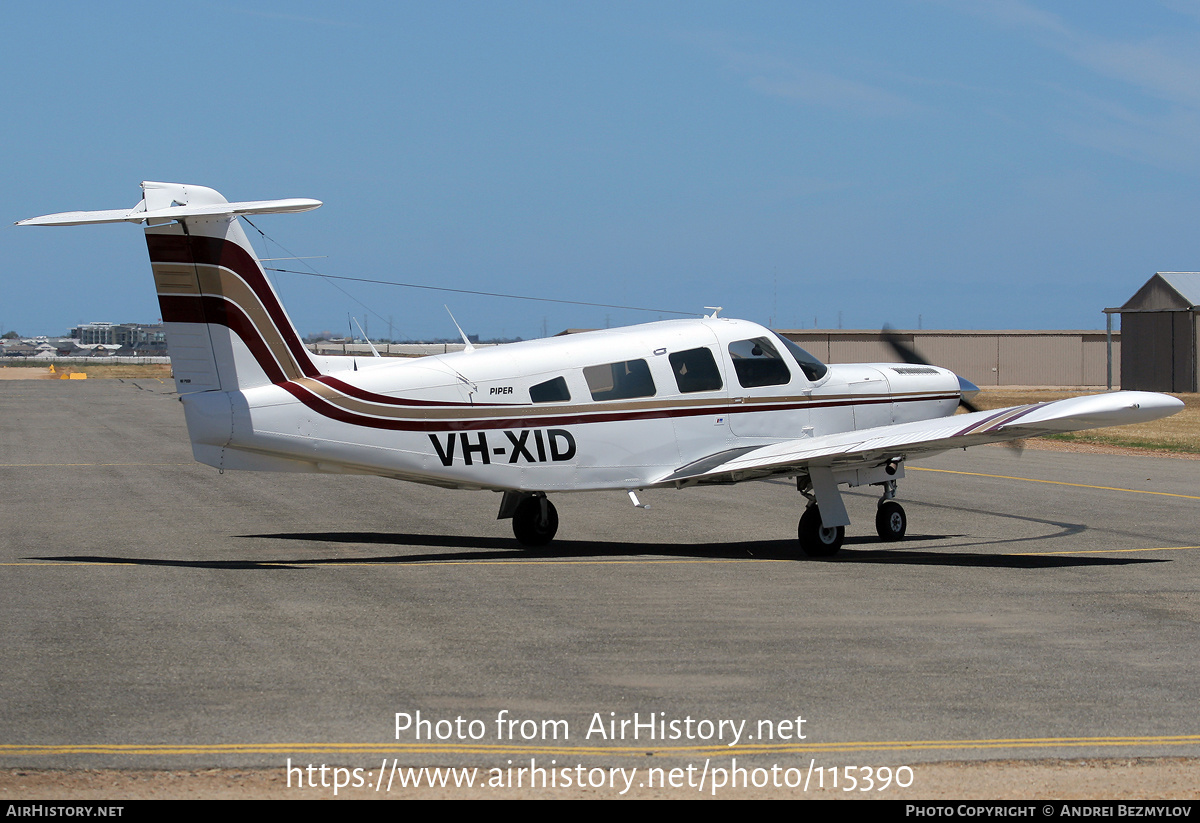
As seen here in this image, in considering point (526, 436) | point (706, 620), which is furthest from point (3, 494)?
point (706, 620)

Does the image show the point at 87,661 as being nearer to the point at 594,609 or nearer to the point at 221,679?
the point at 221,679

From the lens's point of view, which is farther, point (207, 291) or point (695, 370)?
point (695, 370)

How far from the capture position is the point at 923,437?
534 inches

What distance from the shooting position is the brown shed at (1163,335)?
57438 millimetres

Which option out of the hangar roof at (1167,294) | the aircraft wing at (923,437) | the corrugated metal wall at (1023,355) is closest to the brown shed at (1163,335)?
the hangar roof at (1167,294)

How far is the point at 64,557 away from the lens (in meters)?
14.1

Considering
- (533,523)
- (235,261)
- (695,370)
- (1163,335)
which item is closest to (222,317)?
(235,261)

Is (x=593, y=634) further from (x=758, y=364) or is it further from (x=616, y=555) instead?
(x=758, y=364)

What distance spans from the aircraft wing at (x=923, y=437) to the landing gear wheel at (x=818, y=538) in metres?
0.64

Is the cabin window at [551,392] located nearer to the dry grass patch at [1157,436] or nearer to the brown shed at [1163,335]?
the dry grass patch at [1157,436]

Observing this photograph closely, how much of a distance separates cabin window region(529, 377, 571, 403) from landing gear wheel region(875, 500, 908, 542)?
454 centimetres

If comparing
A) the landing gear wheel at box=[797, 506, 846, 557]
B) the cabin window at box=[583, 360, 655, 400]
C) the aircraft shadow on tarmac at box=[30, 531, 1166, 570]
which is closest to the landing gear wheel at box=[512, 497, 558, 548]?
the aircraft shadow on tarmac at box=[30, 531, 1166, 570]

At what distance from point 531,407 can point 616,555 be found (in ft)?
6.66
